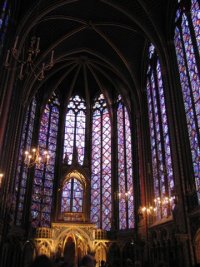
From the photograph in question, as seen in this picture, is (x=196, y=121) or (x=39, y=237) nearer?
(x=196, y=121)

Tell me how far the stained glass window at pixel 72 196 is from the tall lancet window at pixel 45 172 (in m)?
1.64

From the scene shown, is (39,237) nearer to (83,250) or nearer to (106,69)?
(83,250)

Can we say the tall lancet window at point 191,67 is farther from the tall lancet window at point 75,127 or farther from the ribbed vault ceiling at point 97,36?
the tall lancet window at point 75,127

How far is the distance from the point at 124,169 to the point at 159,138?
5.66m

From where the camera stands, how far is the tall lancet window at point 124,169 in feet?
68.8

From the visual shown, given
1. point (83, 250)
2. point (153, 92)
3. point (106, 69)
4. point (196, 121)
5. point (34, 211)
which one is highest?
point (106, 69)

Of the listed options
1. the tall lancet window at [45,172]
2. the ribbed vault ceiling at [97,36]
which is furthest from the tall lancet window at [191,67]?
the tall lancet window at [45,172]

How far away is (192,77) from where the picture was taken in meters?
14.5

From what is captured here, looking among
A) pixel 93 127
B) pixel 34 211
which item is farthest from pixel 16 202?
pixel 93 127

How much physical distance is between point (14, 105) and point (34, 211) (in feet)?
27.2

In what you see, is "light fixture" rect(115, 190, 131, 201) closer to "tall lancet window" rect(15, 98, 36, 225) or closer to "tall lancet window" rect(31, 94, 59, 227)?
"tall lancet window" rect(31, 94, 59, 227)

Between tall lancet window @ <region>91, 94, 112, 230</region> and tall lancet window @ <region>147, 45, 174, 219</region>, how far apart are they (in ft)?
19.3

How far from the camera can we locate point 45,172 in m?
23.0

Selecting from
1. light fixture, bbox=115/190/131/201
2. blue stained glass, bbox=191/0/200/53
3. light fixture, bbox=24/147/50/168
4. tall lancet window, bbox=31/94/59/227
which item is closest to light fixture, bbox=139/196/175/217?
light fixture, bbox=115/190/131/201
